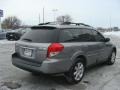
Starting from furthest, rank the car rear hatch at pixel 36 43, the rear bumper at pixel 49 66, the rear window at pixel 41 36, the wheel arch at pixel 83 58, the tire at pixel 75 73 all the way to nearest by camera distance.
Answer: the wheel arch at pixel 83 58 < the tire at pixel 75 73 < the rear window at pixel 41 36 < the car rear hatch at pixel 36 43 < the rear bumper at pixel 49 66

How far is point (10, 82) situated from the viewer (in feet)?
19.1

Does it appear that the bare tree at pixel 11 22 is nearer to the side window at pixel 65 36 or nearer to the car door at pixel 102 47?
the car door at pixel 102 47

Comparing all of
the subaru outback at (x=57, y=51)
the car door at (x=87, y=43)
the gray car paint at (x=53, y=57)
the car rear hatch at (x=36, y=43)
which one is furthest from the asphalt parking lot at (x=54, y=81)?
the car rear hatch at (x=36, y=43)

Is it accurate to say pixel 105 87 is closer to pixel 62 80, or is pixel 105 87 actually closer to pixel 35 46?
pixel 62 80

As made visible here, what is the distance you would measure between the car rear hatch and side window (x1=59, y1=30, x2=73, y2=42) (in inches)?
5.9

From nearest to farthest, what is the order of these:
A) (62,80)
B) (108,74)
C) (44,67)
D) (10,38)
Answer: (44,67) < (62,80) < (108,74) < (10,38)

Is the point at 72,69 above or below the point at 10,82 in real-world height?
above

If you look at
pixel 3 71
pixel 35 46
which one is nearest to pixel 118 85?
pixel 35 46

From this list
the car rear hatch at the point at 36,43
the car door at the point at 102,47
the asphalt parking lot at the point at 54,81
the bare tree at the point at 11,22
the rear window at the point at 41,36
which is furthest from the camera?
the bare tree at the point at 11,22

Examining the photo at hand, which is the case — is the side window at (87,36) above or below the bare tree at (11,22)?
below

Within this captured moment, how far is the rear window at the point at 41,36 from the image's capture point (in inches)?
213

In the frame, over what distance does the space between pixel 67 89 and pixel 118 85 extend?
1.49m

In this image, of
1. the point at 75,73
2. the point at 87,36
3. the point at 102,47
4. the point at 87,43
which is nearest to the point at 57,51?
the point at 75,73

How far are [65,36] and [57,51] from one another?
57 cm
